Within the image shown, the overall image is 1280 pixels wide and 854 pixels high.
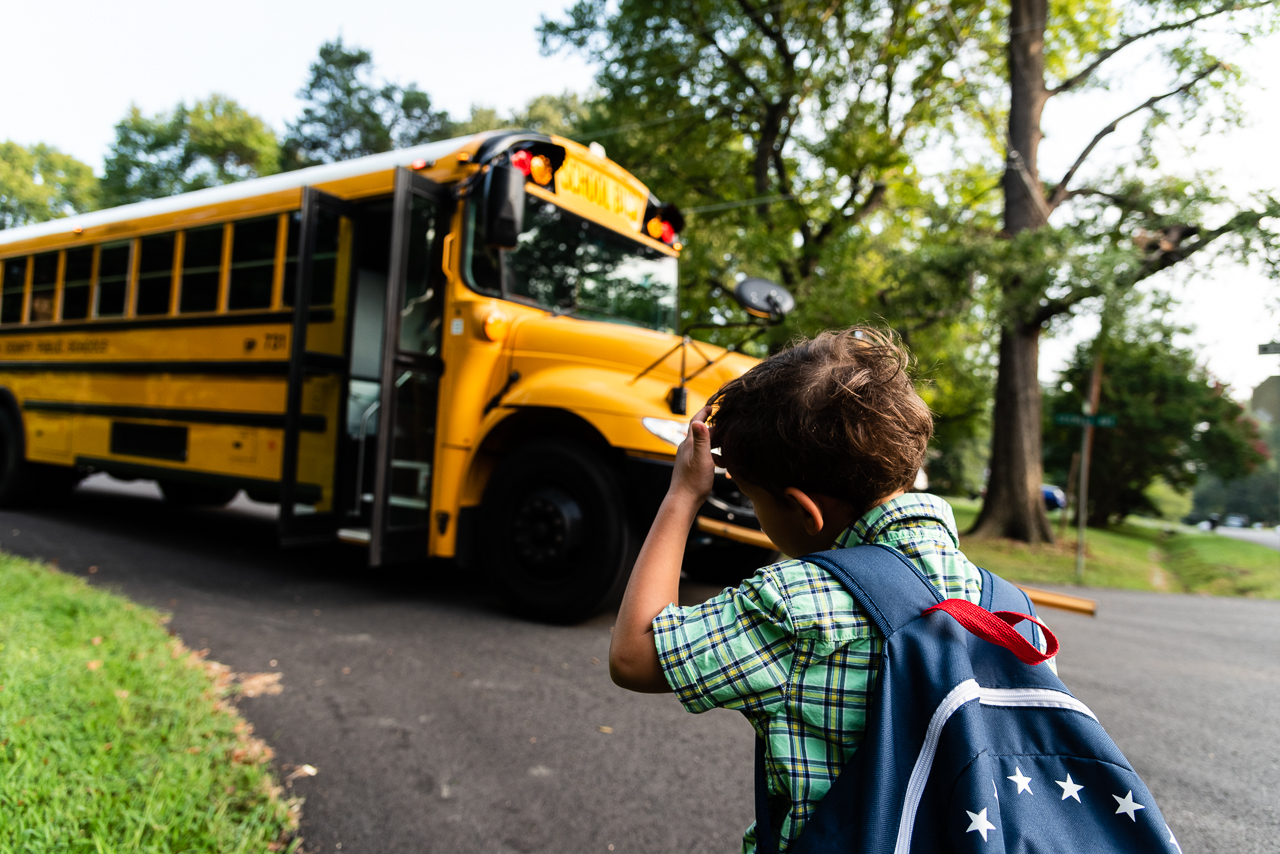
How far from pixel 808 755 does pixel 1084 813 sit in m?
0.29

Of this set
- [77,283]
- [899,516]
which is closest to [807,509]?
[899,516]

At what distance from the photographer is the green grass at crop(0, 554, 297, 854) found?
1.87m

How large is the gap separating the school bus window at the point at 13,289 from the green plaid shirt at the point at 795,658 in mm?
8758

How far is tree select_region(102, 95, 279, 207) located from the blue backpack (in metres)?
45.9

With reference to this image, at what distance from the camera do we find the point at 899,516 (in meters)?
1.05

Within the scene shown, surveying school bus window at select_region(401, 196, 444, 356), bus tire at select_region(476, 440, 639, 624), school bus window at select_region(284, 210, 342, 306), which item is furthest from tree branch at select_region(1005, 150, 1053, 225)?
school bus window at select_region(284, 210, 342, 306)

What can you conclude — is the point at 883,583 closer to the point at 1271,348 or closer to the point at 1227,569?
the point at 1271,348

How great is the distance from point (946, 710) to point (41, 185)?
121 feet

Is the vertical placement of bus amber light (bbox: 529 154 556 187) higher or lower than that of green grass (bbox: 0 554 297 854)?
higher

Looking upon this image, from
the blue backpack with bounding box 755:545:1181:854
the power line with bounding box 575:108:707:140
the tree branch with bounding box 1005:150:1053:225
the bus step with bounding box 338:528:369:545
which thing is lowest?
the bus step with bounding box 338:528:369:545

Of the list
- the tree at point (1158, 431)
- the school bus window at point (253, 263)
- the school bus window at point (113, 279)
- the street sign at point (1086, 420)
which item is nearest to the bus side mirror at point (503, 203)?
the school bus window at point (253, 263)

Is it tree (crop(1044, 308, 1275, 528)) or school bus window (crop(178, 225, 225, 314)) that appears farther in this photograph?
tree (crop(1044, 308, 1275, 528))

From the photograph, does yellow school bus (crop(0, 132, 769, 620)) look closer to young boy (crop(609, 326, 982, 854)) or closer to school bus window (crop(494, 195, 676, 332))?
school bus window (crop(494, 195, 676, 332))

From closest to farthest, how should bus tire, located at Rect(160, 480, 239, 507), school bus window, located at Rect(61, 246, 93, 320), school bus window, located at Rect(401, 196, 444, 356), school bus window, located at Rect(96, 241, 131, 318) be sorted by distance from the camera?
school bus window, located at Rect(401, 196, 444, 356), school bus window, located at Rect(96, 241, 131, 318), school bus window, located at Rect(61, 246, 93, 320), bus tire, located at Rect(160, 480, 239, 507)
